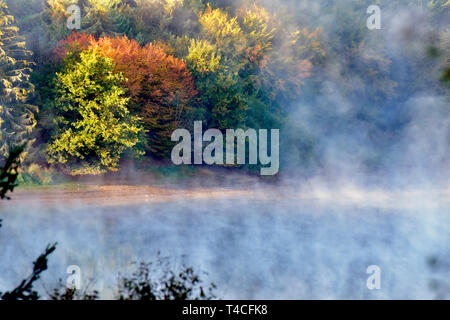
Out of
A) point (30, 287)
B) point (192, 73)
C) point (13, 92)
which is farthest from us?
point (192, 73)

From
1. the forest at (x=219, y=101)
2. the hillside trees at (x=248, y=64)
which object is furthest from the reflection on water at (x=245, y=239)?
the hillside trees at (x=248, y=64)

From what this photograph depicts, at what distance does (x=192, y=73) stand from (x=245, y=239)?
13.9 meters

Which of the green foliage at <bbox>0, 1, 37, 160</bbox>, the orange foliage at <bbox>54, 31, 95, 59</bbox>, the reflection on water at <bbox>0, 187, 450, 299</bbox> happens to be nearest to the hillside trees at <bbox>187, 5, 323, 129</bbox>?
the orange foliage at <bbox>54, 31, 95, 59</bbox>

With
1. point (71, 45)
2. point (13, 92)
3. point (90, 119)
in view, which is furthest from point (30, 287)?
point (71, 45)

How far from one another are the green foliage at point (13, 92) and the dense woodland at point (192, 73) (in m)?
0.07

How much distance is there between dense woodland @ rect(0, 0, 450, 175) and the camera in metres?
23.8

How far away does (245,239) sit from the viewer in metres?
19.0

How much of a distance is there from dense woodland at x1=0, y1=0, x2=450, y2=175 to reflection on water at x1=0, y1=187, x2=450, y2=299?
3.95 metres

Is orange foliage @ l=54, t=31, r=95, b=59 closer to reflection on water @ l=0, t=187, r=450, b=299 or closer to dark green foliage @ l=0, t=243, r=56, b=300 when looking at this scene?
reflection on water @ l=0, t=187, r=450, b=299

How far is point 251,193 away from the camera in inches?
1045

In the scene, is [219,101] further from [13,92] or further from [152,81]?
[13,92]

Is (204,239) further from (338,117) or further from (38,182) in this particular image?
(338,117)

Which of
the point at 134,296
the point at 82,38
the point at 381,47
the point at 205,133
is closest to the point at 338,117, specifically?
the point at 381,47

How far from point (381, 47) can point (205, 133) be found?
22525mm
